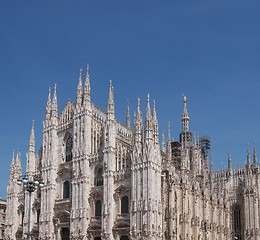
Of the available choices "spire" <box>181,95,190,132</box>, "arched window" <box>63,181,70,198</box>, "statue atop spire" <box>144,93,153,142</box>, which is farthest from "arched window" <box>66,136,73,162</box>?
"spire" <box>181,95,190,132</box>

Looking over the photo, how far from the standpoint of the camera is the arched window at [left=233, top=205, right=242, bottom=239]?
76.1m

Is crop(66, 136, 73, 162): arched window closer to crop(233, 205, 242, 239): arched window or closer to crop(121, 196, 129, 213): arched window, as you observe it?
crop(121, 196, 129, 213): arched window

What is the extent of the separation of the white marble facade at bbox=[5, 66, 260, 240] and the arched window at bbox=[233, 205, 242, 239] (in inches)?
25.8

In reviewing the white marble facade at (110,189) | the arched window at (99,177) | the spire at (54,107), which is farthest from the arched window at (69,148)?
the arched window at (99,177)

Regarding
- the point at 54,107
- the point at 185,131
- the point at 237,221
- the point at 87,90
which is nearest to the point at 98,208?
the point at 87,90

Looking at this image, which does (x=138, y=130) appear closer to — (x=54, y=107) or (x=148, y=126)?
(x=148, y=126)

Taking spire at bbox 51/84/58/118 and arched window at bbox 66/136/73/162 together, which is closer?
arched window at bbox 66/136/73/162

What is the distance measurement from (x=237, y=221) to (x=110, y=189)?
33.6m

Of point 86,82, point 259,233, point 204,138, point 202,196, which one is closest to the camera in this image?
point 86,82

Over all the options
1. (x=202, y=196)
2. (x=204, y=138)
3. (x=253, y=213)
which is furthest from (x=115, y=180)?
(x=204, y=138)

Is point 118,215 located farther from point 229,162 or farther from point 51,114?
point 229,162

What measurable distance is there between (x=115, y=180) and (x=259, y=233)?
32.9 meters

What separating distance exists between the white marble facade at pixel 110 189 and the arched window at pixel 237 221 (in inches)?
25.8

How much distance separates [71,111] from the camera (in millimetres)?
64250
